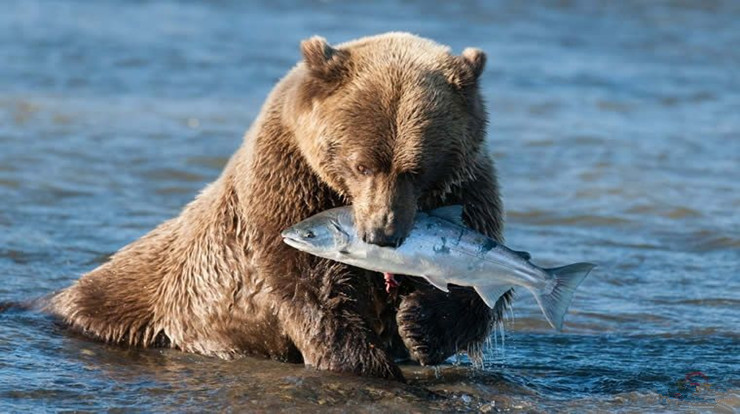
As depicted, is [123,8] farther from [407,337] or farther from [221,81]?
[407,337]

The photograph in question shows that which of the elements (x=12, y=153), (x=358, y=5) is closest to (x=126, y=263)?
(x=12, y=153)

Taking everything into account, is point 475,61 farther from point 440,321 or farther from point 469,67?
point 440,321

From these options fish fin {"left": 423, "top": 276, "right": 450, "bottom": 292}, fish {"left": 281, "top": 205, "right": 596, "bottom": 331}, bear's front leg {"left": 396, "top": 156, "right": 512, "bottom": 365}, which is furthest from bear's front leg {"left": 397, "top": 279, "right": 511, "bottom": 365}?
A: fish fin {"left": 423, "top": 276, "right": 450, "bottom": 292}

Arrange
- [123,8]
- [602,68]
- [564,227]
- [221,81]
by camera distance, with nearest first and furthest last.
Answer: [564,227] < [221,81] < [602,68] < [123,8]

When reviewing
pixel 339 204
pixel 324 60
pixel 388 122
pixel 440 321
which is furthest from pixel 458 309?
pixel 324 60

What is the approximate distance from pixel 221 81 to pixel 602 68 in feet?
18.7

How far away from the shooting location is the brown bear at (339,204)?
20.1 feet

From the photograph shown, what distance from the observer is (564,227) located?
11.1 meters

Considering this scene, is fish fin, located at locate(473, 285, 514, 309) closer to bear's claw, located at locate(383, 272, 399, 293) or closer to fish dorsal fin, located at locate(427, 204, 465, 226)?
fish dorsal fin, located at locate(427, 204, 465, 226)

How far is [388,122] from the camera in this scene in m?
6.08

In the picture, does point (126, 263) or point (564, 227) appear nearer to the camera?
point (126, 263)

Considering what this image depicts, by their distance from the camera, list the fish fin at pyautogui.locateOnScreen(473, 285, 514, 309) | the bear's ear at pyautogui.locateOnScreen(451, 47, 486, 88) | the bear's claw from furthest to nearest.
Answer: the bear's claw
the bear's ear at pyautogui.locateOnScreen(451, 47, 486, 88)
the fish fin at pyautogui.locateOnScreen(473, 285, 514, 309)

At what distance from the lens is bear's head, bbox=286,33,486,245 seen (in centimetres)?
603

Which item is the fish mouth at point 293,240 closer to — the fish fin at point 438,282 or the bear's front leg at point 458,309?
the fish fin at point 438,282
